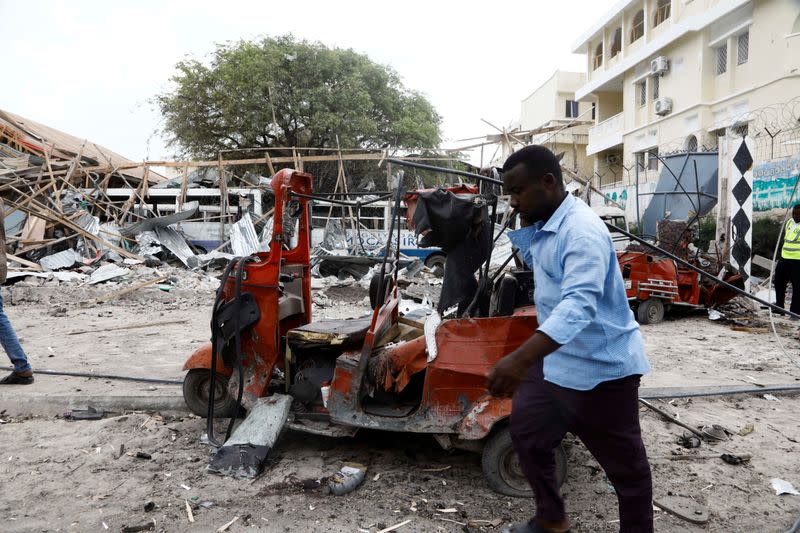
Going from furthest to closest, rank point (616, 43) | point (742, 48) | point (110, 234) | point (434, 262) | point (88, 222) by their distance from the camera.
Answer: point (616, 43) < point (742, 48) < point (88, 222) < point (110, 234) < point (434, 262)

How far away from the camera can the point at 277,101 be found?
77.8 ft

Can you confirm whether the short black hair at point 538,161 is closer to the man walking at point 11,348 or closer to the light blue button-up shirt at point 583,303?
the light blue button-up shirt at point 583,303

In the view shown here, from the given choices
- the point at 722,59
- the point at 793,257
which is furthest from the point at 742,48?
the point at 793,257

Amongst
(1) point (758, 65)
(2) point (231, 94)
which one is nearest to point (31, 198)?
(2) point (231, 94)

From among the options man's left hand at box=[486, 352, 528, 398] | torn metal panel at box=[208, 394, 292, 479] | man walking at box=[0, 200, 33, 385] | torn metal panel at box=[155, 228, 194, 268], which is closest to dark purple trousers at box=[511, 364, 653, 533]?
man's left hand at box=[486, 352, 528, 398]

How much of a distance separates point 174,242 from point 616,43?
22.7 m

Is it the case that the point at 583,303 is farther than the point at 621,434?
No

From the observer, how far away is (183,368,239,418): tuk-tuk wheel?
4.22 m

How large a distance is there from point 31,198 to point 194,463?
14937 millimetres

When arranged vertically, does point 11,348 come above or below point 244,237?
below

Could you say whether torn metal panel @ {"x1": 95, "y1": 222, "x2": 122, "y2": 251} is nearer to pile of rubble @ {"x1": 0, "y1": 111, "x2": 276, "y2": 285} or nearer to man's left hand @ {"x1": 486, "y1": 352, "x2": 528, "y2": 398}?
pile of rubble @ {"x1": 0, "y1": 111, "x2": 276, "y2": 285}

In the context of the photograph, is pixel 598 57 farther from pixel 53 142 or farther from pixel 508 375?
pixel 508 375

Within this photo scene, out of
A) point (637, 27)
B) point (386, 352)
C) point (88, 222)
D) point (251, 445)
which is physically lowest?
point (251, 445)

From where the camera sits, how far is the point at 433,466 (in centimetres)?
351
